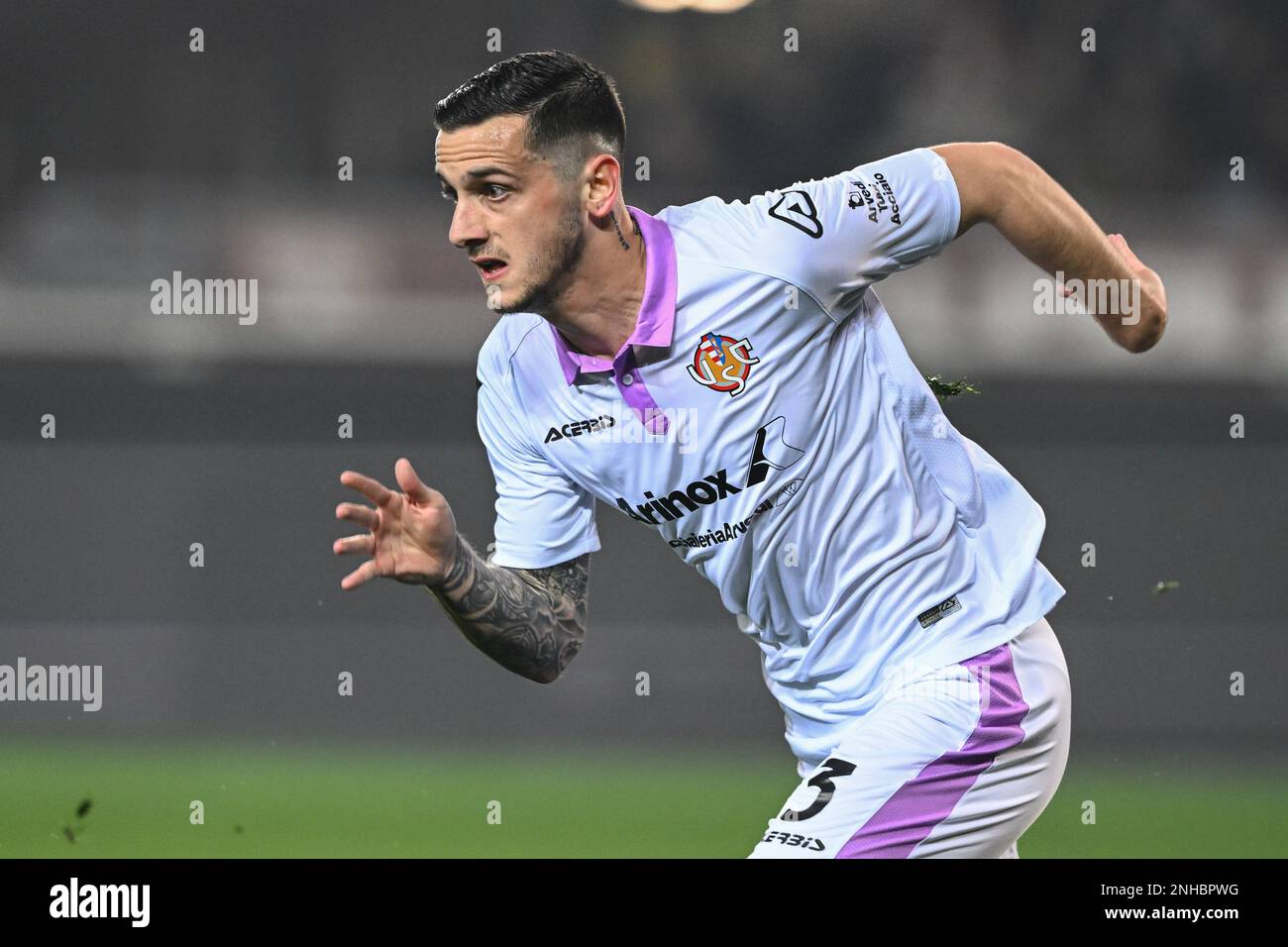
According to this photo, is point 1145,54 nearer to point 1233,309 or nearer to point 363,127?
point 1233,309

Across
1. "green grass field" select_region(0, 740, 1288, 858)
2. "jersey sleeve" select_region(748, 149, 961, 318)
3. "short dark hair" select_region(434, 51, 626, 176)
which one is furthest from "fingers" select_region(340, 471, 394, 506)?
"green grass field" select_region(0, 740, 1288, 858)

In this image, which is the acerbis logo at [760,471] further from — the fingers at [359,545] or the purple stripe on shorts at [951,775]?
the fingers at [359,545]

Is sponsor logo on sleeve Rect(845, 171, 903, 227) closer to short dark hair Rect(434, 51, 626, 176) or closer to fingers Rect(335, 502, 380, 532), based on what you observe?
short dark hair Rect(434, 51, 626, 176)

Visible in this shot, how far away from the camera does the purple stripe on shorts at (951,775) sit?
3396 millimetres

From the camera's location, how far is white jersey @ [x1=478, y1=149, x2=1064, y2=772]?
362 cm

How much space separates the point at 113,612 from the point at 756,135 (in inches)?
230

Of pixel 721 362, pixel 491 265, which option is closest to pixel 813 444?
pixel 721 362

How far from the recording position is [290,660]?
9227 mm

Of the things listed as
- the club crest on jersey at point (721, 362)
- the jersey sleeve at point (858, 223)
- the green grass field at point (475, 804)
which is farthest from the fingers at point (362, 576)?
the green grass field at point (475, 804)

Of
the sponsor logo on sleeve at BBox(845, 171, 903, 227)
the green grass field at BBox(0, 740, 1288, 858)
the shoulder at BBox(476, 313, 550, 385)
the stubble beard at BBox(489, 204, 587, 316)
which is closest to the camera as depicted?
the stubble beard at BBox(489, 204, 587, 316)

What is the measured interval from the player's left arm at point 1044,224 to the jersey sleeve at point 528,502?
45.3 inches

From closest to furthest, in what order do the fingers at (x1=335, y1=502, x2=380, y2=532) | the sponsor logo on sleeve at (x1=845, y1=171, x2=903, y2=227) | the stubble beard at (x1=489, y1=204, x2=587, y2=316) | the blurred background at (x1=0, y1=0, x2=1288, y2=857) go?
the fingers at (x1=335, y1=502, x2=380, y2=532)
the stubble beard at (x1=489, y1=204, x2=587, y2=316)
the sponsor logo on sleeve at (x1=845, y1=171, x2=903, y2=227)
the blurred background at (x1=0, y1=0, x2=1288, y2=857)

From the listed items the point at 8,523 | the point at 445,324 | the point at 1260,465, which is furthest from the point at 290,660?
the point at 1260,465

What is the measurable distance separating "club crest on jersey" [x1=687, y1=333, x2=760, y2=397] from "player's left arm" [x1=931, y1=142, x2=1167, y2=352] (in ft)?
2.04
